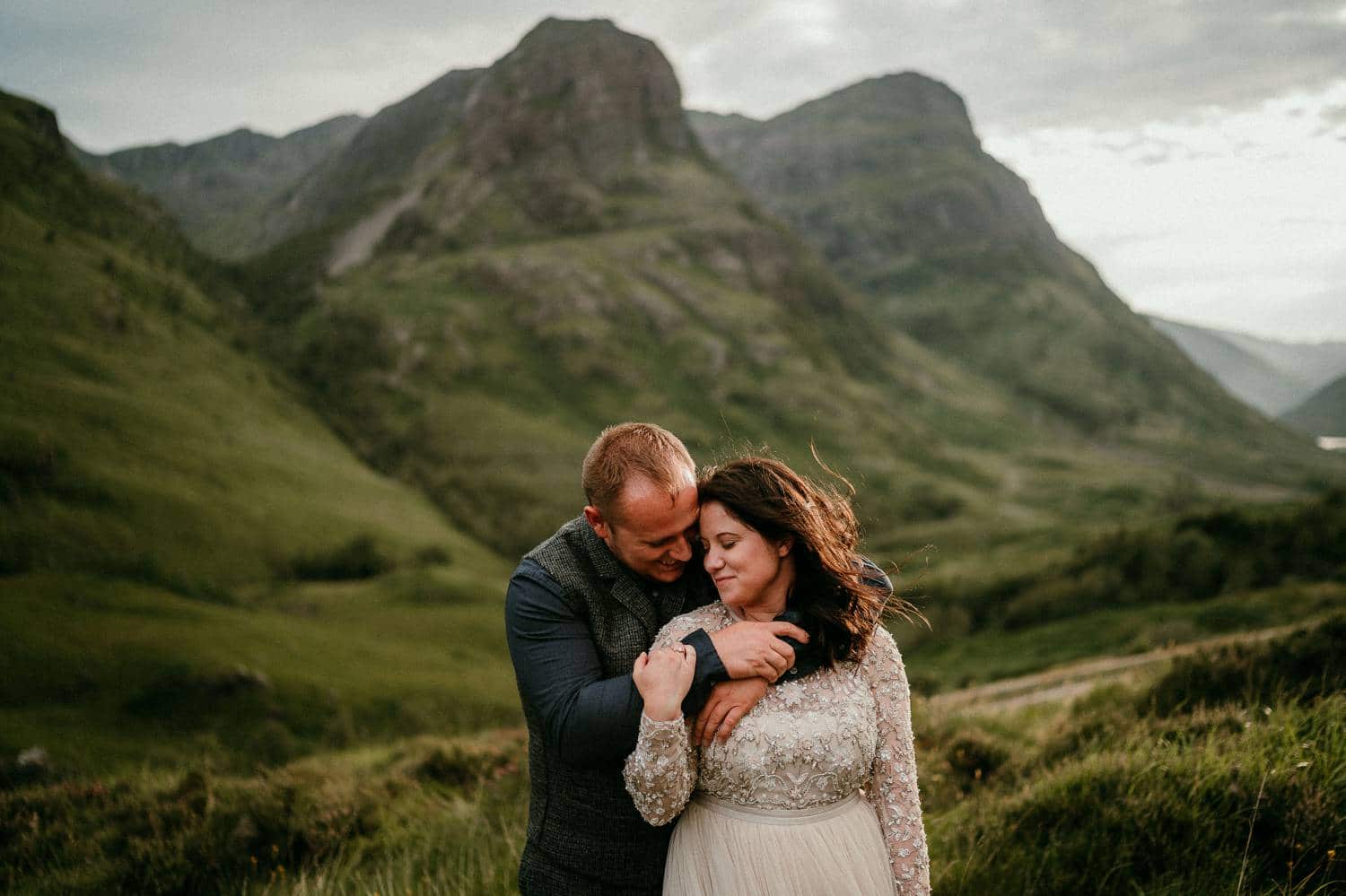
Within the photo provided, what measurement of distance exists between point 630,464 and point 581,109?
176 meters

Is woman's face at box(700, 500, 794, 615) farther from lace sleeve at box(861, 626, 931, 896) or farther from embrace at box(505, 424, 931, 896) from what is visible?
lace sleeve at box(861, 626, 931, 896)

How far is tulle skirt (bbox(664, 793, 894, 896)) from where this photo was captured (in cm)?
321

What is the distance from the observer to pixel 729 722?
3109 millimetres

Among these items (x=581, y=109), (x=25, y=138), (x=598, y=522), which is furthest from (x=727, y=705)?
(x=581, y=109)

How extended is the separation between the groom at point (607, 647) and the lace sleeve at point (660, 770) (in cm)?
12

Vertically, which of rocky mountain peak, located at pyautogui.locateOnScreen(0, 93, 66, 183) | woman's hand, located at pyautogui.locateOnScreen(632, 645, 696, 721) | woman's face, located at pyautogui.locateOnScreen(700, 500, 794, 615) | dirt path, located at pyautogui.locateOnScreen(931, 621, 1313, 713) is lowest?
dirt path, located at pyautogui.locateOnScreen(931, 621, 1313, 713)

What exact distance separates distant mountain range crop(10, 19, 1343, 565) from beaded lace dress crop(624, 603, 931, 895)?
66.1 m

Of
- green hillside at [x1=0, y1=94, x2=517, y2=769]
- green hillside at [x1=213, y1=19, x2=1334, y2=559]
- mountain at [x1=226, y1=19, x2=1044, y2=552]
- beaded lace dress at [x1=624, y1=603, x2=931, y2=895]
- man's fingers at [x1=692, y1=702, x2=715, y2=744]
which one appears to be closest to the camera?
beaded lace dress at [x1=624, y1=603, x2=931, y2=895]

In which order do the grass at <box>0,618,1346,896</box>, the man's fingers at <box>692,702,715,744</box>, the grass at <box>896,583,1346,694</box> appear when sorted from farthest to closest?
the grass at <box>896,583,1346,694</box>, the grass at <box>0,618,1346,896</box>, the man's fingers at <box>692,702,715,744</box>

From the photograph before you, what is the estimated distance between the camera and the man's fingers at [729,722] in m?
3.10

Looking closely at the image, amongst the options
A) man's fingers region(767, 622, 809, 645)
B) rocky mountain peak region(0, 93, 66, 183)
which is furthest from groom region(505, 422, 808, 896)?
rocky mountain peak region(0, 93, 66, 183)

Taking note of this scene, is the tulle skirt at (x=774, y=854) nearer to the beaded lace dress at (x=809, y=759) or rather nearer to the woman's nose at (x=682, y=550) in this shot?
the beaded lace dress at (x=809, y=759)

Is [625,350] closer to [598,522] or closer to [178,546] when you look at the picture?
[178,546]

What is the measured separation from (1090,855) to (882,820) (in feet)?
6.38
